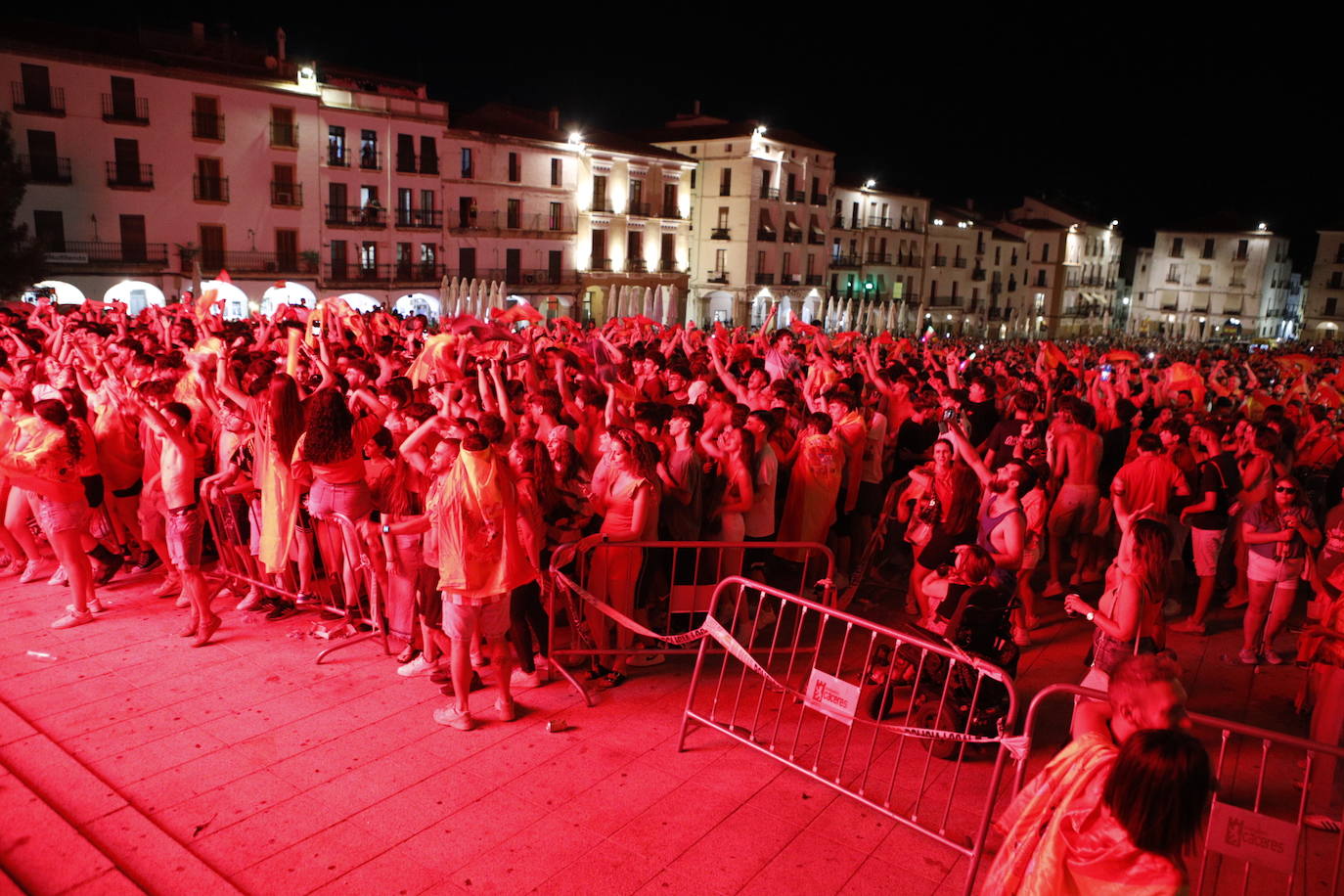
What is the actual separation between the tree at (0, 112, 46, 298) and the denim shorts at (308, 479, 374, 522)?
3099 cm

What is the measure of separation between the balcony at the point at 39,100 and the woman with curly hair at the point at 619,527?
36.8 m

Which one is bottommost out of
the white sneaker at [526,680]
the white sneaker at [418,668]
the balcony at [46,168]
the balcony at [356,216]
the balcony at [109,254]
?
the white sneaker at [526,680]

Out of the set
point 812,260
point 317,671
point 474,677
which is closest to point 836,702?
point 474,677

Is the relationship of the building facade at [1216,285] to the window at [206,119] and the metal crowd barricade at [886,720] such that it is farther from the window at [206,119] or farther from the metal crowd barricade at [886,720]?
the metal crowd barricade at [886,720]

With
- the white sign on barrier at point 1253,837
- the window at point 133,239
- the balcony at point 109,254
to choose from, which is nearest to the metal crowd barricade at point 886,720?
the white sign on barrier at point 1253,837

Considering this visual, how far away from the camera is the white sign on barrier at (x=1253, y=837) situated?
3.19 meters

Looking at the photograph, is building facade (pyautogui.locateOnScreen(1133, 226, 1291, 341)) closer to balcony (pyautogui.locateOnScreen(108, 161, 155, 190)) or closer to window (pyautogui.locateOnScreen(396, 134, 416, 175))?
window (pyautogui.locateOnScreen(396, 134, 416, 175))

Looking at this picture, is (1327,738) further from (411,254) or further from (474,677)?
(411,254)

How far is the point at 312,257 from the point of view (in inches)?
1531

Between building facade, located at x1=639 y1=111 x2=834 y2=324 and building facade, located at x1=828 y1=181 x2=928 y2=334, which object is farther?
building facade, located at x1=828 y1=181 x2=928 y2=334

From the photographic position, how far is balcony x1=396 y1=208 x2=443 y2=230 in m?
41.8

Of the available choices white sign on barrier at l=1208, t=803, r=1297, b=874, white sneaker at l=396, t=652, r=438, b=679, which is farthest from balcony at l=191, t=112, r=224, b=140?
white sign on barrier at l=1208, t=803, r=1297, b=874

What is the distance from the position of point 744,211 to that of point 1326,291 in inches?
2002

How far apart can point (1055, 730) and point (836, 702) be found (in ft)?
6.43
